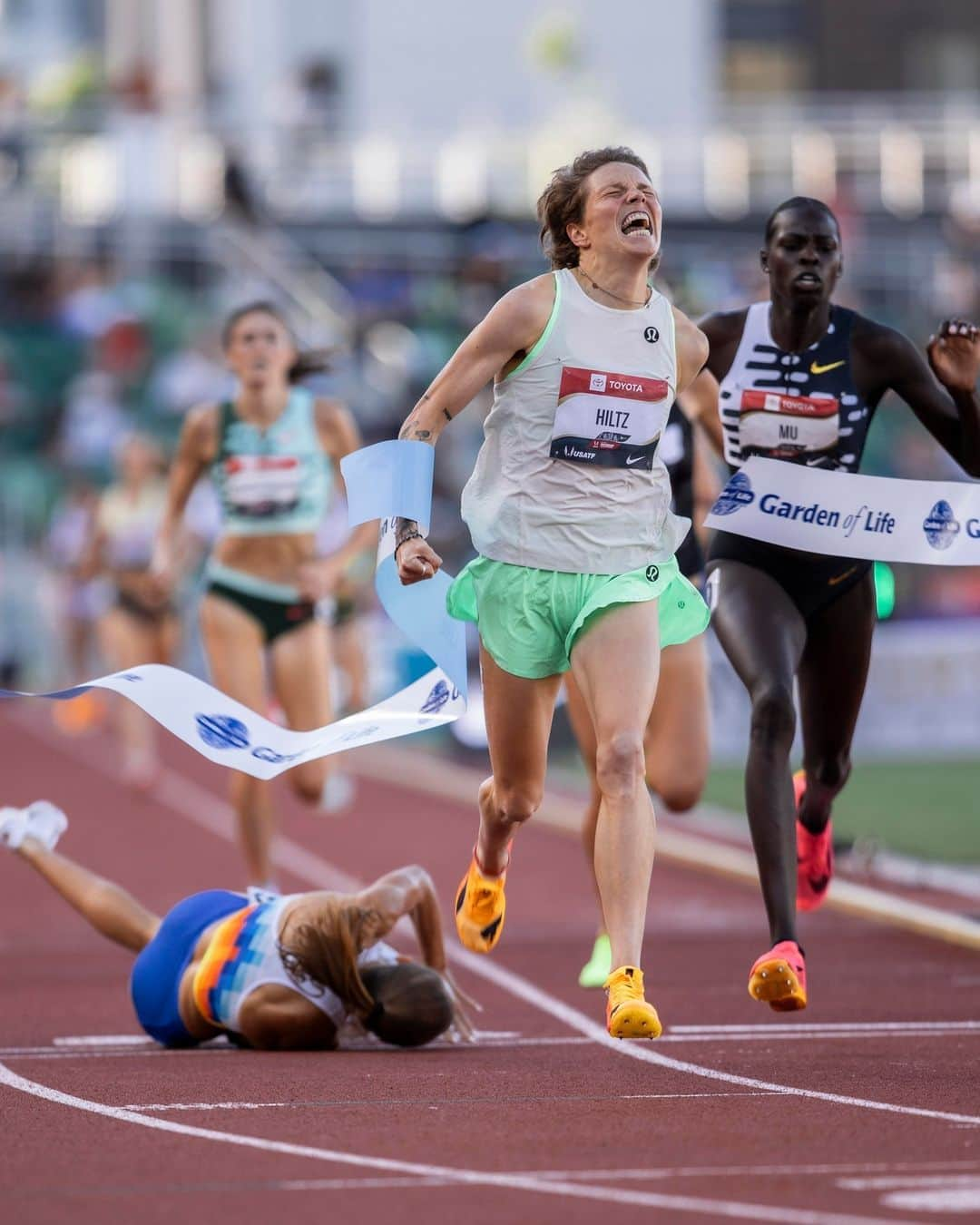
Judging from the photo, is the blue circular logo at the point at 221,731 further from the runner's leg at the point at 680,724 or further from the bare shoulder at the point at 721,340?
the bare shoulder at the point at 721,340

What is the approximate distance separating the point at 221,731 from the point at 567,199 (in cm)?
187

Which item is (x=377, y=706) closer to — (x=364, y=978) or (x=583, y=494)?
(x=364, y=978)

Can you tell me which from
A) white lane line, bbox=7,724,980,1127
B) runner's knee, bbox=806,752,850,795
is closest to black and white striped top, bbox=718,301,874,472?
runner's knee, bbox=806,752,850,795

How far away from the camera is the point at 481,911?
24.7ft

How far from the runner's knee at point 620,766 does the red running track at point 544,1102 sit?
2.49ft

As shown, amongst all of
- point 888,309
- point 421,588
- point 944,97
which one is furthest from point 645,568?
point 944,97

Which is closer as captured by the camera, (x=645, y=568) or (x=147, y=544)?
(x=645, y=568)

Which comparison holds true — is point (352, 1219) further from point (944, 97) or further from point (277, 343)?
point (944, 97)

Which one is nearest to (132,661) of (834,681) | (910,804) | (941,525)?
(910,804)

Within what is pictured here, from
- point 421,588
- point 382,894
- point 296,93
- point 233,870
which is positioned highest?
point 296,93

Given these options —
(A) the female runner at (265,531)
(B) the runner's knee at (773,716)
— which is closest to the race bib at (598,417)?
(B) the runner's knee at (773,716)

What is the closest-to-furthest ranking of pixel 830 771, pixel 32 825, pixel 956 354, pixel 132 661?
pixel 956 354, pixel 830 771, pixel 32 825, pixel 132 661

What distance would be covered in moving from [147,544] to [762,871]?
11.1 meters

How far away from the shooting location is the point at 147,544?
1769 centimetres
